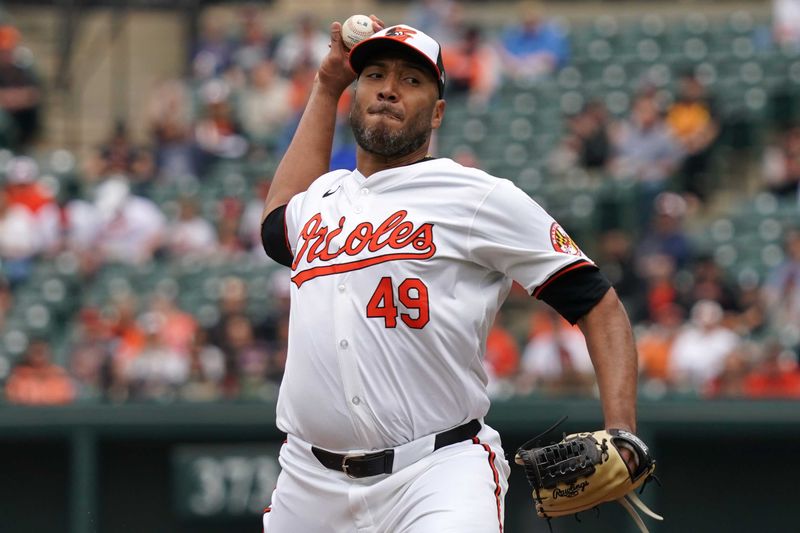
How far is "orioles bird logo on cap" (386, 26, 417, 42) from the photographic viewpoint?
12.1 ft

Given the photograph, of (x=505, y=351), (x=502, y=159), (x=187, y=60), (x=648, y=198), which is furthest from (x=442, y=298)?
(x=187, y=60)

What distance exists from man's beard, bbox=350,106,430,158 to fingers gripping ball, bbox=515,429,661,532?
0.83 meters

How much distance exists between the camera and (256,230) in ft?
37.2

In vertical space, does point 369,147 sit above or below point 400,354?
above

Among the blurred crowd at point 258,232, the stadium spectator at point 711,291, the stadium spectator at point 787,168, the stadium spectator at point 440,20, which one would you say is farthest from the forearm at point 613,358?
the stadium spectator at point 440,20

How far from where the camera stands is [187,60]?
15.5 m

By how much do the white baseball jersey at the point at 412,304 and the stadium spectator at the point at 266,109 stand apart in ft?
30.3

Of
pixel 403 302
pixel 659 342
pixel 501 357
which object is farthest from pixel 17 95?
pixel 403 302

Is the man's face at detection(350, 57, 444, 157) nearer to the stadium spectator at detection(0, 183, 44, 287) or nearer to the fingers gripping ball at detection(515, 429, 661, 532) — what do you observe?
the fingers gripping ball at detection(515, 429, 661, 532)

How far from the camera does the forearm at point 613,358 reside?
11.4 ft

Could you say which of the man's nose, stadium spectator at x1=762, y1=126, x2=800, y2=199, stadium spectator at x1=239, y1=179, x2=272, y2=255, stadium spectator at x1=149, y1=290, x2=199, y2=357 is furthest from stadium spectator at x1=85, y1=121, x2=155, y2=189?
the man's nose

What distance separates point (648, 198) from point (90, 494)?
5.07 metres

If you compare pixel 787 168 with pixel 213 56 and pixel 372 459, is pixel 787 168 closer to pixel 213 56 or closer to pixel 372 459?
pixel 213 56

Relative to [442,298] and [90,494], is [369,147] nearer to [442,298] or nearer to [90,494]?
[442,298]
